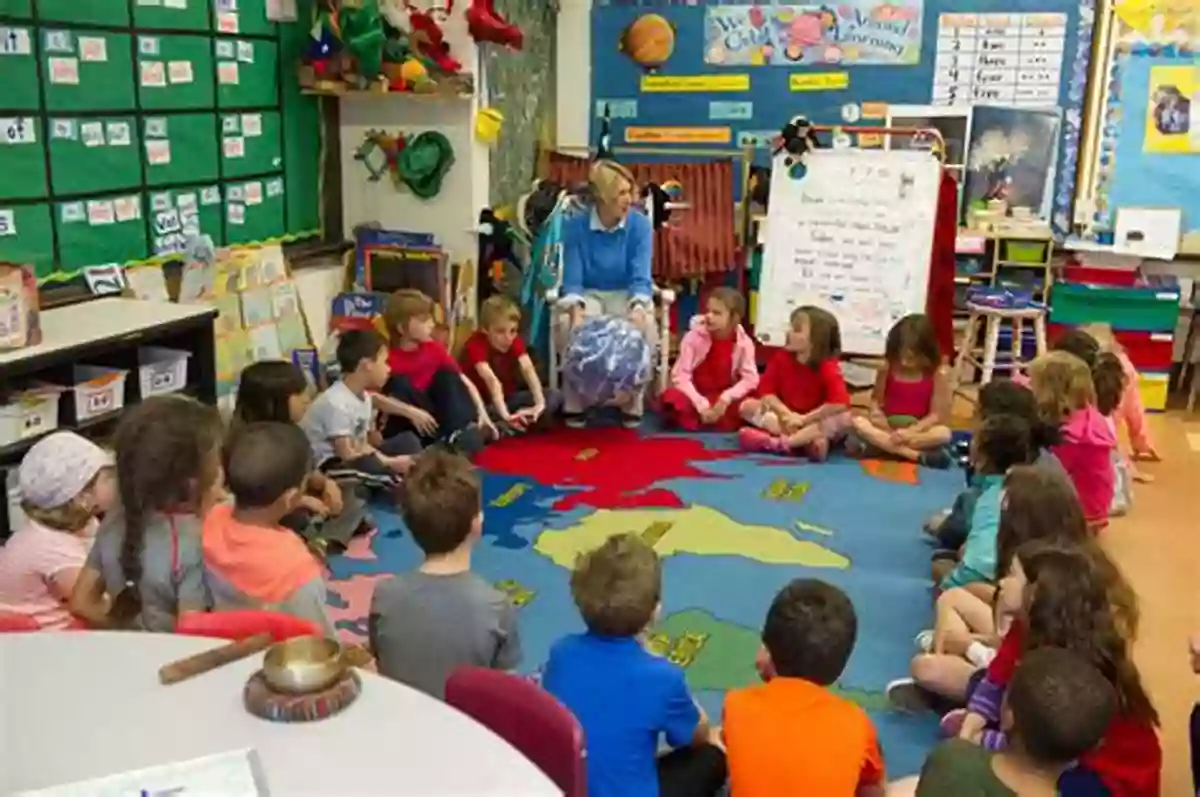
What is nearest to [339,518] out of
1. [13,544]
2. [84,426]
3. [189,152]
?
[84,426]

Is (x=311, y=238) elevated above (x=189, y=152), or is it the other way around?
(x=189, y=152)

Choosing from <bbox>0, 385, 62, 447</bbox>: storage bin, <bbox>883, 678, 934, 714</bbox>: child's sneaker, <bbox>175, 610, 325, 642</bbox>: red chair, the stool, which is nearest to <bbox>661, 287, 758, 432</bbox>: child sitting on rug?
the stool

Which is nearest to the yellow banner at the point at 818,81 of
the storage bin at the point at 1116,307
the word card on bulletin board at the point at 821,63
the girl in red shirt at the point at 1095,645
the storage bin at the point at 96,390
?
the word card on bulletin board at the point at 821,63

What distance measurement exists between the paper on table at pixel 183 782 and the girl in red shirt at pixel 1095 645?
126 centimetres

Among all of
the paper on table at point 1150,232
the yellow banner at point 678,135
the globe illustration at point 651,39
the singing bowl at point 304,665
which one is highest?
the globe illustration at point 651,39

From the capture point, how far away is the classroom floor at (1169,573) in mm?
2680

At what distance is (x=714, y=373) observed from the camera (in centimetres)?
487

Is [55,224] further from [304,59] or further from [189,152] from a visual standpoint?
[304,59]

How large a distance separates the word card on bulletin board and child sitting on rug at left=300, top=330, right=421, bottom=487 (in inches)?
113

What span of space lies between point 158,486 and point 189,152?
252 centimetres

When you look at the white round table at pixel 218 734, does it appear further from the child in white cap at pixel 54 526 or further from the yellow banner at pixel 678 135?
the yellow banner at pixel 678 135

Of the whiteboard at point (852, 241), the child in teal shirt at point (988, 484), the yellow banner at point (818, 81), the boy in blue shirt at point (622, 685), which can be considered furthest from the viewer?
the yellow banner at point (818, 81)

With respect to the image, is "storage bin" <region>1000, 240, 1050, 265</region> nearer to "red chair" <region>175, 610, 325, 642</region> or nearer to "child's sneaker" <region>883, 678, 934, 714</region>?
"child's sneaker" <region>883, 678, 934, 714</region>

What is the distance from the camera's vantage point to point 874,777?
6.20ft
